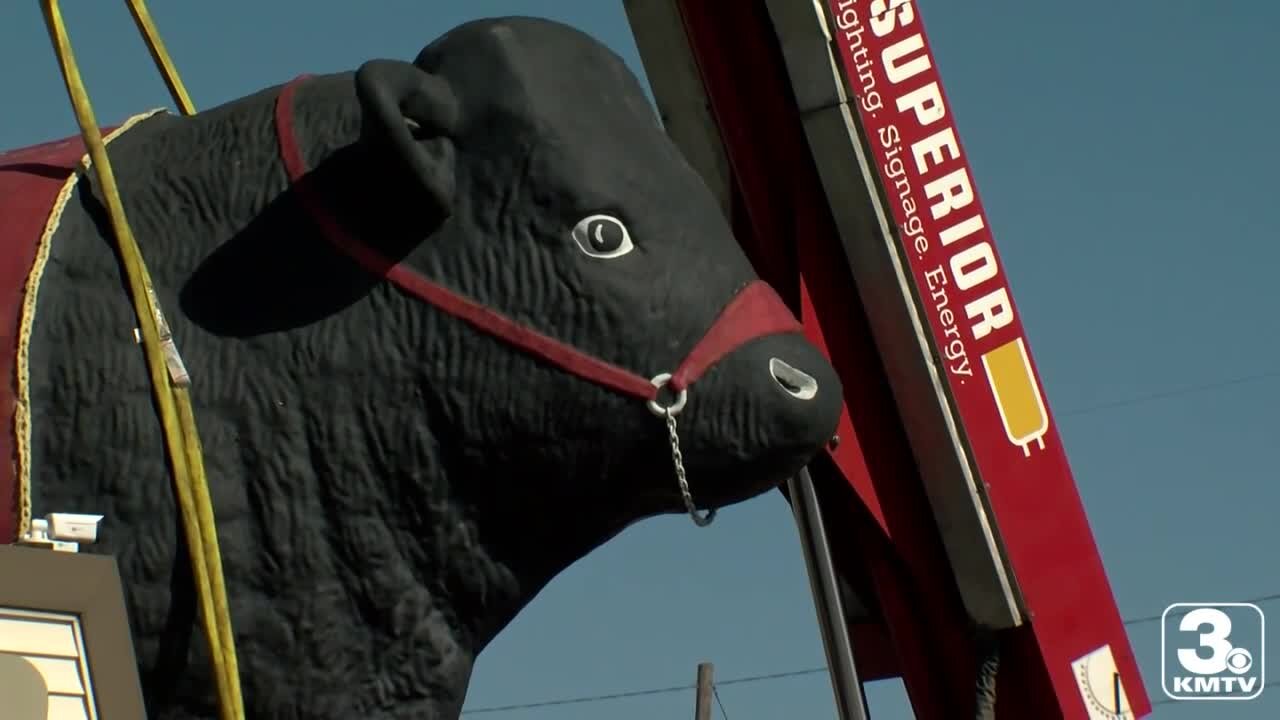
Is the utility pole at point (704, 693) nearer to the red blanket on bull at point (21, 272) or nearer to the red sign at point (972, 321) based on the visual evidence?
the red sign at point (972, 321)

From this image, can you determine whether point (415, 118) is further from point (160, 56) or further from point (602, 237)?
point (160, 56)

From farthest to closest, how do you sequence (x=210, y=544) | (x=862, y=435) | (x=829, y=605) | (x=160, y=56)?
(x=862, y=435) < (x=829, y=605) < (x=160, y=56) < (x=210, y=544)

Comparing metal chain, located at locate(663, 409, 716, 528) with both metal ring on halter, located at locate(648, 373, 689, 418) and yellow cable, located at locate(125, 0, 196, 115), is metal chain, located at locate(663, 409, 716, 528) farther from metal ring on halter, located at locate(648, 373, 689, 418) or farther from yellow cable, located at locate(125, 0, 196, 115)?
yellow cable, located at locate(125, 0, 196, 115)

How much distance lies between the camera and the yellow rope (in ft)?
8.39

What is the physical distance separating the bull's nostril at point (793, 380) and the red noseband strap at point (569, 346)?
0.05 meters

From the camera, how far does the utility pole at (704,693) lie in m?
16.9

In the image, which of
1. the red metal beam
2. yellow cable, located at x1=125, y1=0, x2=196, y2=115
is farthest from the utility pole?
yellow cable, located at x1=125, y1=0, x2=196, y2=115

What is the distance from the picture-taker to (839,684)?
6055 millimetres

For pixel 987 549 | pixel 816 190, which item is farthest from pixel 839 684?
pixel 816 190

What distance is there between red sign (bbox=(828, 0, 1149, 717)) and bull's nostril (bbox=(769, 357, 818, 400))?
3.71 m

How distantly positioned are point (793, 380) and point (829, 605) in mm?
3473

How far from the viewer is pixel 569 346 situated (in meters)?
2.68

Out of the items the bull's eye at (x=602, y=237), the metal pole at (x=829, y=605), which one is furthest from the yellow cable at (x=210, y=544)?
the metal pole at (x=829, y=605)

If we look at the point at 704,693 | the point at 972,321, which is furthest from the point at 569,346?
the point at 704,693
